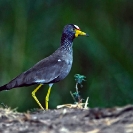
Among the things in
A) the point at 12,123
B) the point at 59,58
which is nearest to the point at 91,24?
the point at 59,58

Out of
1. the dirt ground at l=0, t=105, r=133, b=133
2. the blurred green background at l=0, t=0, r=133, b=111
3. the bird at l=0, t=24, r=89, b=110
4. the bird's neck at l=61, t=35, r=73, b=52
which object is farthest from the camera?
the blurred green background at l=0, t=0, r=133, b=111

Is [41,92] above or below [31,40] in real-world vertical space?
below

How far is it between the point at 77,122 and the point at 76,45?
7.18 meters

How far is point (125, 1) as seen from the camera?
11.9 metres

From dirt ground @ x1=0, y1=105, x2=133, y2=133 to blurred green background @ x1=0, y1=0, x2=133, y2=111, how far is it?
6225 mm

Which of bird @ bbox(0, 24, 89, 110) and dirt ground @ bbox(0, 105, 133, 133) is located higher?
bird @ bbox(0, 24, 89, 110)

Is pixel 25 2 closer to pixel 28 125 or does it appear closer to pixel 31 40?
pixel 31 40

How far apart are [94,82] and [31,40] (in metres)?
1.29

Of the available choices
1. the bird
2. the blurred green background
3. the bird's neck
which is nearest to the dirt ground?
the bird

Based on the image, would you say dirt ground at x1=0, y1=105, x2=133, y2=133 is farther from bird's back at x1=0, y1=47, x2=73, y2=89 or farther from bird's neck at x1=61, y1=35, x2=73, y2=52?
bird's neck at x1=61, y1=35, x2=73, y2=52

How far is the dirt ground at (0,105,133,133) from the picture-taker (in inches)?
180

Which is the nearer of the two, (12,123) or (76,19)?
(12,123)

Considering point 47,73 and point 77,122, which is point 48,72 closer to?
point 47,73

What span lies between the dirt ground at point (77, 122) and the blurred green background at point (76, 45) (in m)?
6.22
